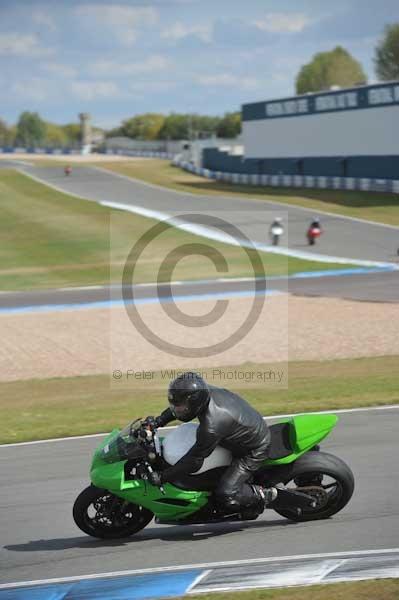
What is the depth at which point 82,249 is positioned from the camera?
4544 centimetres

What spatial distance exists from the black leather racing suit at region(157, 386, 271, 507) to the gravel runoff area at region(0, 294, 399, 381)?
10.2m

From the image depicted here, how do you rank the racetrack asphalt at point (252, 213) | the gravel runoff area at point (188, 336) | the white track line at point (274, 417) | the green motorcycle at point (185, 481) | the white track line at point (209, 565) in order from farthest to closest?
the racetrack asphalt at point (252, 213) < the gravel runoff area at point (188, 336) < the white track line at point (274, 417) < the green motorcycle at point (185, 481) < the white track line at point (209, 565)

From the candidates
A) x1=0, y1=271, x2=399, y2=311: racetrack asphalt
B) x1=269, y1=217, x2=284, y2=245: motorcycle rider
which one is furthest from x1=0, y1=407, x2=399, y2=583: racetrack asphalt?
x1=269, y1=217, x2=284, y2=245: motorcycle rider

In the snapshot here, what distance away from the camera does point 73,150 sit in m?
148

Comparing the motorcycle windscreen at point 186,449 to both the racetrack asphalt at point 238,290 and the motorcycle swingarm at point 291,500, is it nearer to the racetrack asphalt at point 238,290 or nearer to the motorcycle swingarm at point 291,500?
the motorcycle swingarm at point 291,500

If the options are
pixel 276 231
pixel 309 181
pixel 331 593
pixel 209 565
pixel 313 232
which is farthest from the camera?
pixel 309 181

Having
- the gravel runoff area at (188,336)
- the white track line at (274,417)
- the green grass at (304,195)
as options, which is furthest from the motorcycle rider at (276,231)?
the white track line at (274,417)

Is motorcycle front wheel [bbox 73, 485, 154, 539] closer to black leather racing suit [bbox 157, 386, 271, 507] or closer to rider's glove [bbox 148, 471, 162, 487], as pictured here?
rider's glove [bbox 148, 471, 162, 487]

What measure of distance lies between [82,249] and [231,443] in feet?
124

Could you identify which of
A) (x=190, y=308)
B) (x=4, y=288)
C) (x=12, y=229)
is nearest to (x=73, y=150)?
(x=12, y=229)

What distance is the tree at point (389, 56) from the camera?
15338 cm

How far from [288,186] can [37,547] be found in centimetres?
6150

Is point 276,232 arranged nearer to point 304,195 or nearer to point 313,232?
point 313,232

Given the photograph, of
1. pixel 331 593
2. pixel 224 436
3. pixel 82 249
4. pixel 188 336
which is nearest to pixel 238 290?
pixel 188 336
